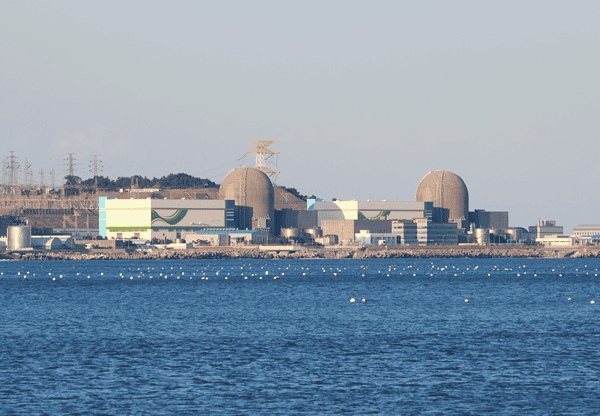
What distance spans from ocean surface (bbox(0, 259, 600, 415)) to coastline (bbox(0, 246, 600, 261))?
324 feet

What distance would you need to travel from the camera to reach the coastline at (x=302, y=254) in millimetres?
167750

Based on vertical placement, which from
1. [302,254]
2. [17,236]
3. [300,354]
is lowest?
[300,354]

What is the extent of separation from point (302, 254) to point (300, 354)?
141m

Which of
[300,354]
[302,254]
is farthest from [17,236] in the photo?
[300,354]

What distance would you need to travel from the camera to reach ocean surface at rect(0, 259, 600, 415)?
27562 mm

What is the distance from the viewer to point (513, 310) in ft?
183

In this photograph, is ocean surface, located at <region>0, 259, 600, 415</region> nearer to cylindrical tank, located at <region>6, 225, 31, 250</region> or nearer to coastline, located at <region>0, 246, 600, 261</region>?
coastline, located at <region>0, 246, 600, 261</region>

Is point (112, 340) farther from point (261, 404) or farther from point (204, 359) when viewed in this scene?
point (261, 404)

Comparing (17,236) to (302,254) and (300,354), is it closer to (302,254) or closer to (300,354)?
(302,254)

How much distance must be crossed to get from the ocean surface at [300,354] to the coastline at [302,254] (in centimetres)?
9874

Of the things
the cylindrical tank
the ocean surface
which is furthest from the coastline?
the ocean surface

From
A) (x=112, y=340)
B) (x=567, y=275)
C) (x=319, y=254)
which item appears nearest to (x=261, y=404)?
(x=112, y=340)

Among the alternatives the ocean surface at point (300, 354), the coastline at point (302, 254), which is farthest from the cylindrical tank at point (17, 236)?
the ocean surface at point (300, 354)

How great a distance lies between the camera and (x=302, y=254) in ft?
582
